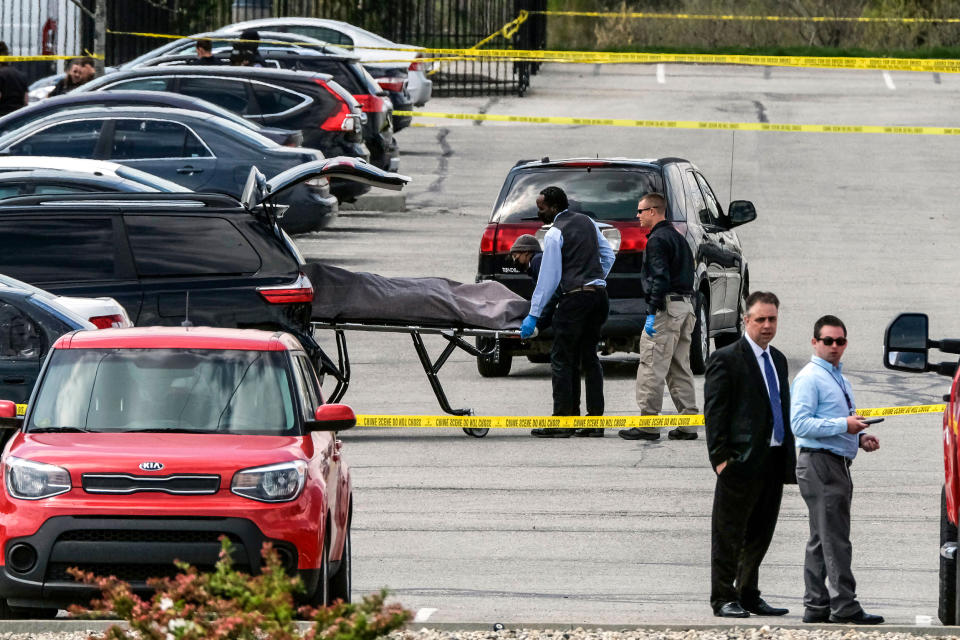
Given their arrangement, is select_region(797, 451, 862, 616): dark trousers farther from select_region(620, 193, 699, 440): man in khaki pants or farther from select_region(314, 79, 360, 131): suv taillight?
select_region(314, 79, 360, 131): suv taillight

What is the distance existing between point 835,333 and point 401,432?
5783mm

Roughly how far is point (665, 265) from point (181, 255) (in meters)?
3.44

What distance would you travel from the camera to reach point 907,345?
7.98 meters

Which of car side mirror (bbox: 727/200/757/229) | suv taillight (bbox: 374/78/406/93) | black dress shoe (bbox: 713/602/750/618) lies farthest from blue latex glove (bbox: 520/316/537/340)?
suv taillight (bbox: 374/78/406/93)

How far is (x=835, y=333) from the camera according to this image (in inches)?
356

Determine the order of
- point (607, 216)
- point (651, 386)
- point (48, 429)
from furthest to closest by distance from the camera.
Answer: point (607, 216) < point (651, 386) < point (48, 429)

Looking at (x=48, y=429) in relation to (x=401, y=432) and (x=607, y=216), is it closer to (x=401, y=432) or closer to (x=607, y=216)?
(x=401, y=432)

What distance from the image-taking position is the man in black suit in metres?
9.07

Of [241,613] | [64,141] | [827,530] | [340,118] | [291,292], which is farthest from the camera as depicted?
[340,118]

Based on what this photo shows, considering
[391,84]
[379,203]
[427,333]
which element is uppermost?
[391,84]

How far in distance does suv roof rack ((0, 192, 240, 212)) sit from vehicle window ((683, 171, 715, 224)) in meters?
4.03

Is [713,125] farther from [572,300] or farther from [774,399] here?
[774,399]

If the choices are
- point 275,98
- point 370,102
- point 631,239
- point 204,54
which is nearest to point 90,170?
point 631,239

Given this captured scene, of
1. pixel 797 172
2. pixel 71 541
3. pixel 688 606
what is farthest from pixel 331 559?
pixel 797 172
